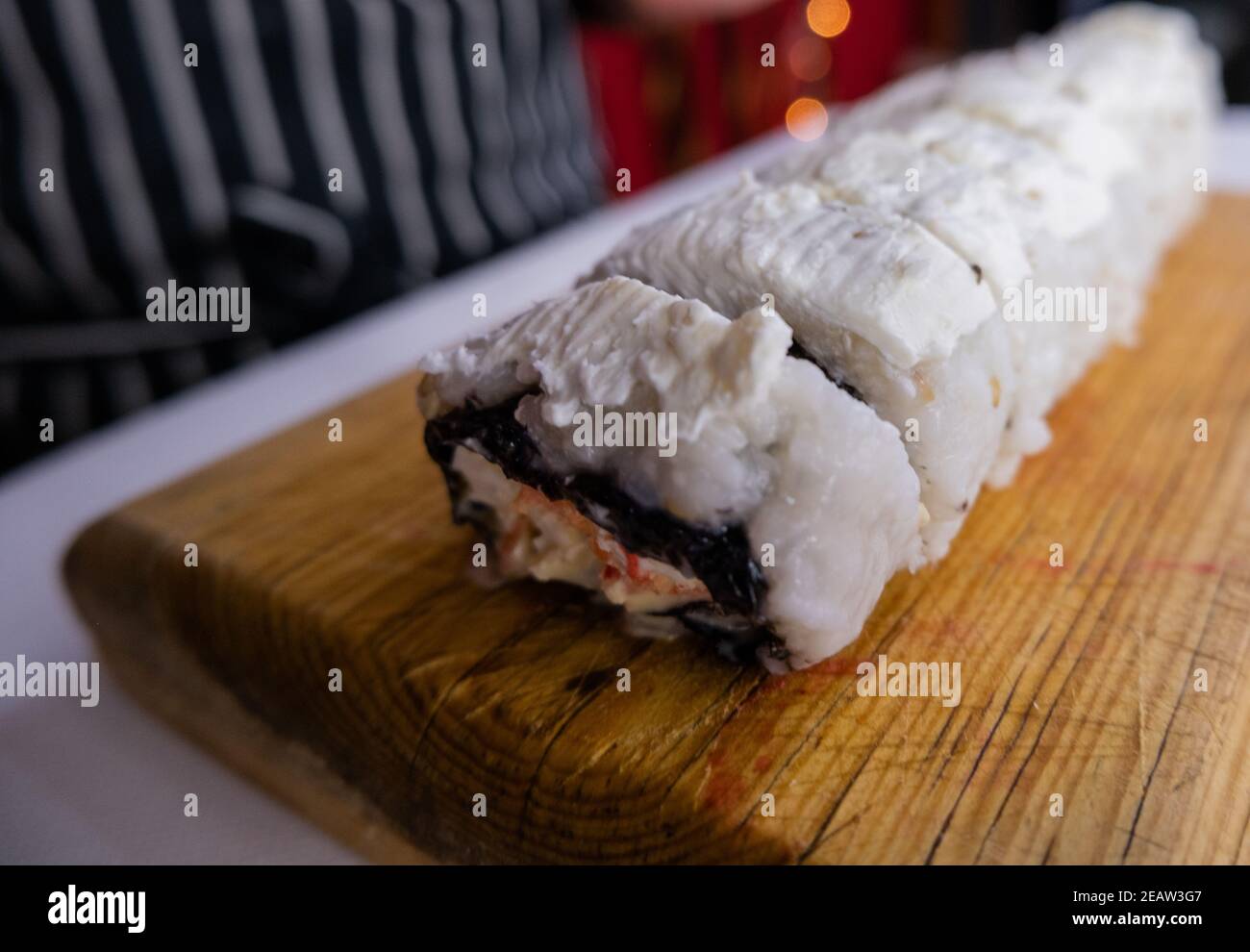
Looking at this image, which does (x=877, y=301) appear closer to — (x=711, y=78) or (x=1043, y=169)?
(x=1043, y=169)

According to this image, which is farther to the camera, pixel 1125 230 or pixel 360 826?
pixel 1125 230

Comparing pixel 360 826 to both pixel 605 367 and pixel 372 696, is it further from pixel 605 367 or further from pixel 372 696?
pixel 605 367

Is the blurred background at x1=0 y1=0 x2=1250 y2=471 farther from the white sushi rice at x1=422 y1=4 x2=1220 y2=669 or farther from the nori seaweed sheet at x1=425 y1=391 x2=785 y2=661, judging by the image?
the nori seaweed sheet at x1=425 y1=391 x2=785 y2=661

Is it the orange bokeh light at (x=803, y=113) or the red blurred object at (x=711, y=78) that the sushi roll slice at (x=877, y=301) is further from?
the orange bokeh light at (x=803, y=113)

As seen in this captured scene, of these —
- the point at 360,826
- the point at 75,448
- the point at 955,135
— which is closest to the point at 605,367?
the point at 360,826

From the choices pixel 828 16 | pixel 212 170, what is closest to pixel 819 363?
pixel 212 170

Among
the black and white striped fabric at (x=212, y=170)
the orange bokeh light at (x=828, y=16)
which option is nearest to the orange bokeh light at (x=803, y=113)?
the orange bokeh light at (x=828, y=16)
